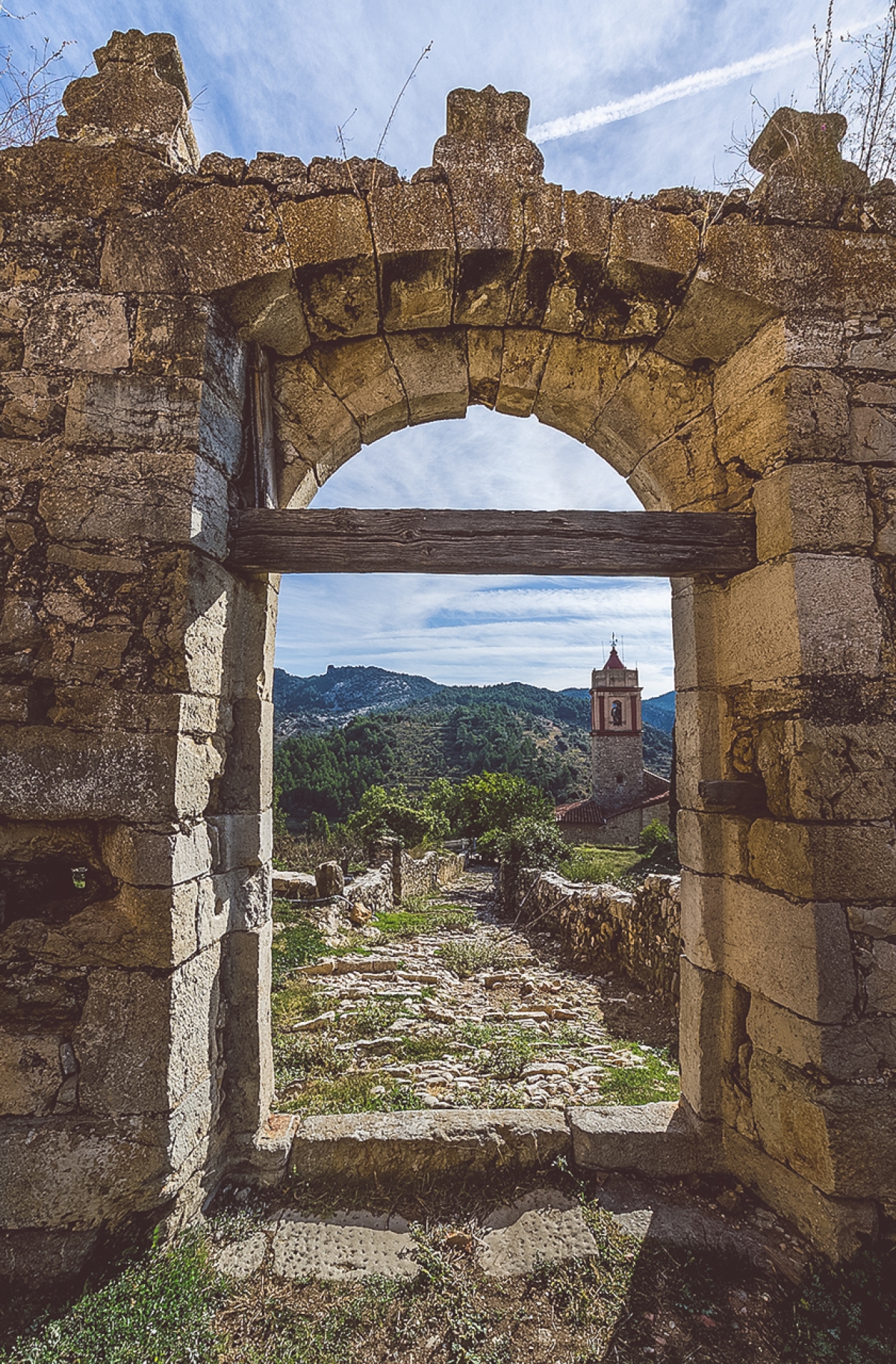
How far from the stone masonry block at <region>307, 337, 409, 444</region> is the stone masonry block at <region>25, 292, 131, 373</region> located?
925mm

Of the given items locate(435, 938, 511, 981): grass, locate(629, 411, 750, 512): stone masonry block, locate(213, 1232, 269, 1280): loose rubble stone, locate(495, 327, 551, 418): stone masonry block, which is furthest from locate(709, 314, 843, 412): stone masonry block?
locate(435, 938, 511, 981): grass

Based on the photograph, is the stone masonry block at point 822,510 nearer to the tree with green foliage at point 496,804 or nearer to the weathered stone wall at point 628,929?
the weathered stone wall at point 628,929

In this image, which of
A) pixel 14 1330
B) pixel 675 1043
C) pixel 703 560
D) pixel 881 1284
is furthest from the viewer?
pixel 675 1043

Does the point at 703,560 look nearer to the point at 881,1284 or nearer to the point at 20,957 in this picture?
the point at 881,1284

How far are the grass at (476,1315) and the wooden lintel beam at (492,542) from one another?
2628 mm

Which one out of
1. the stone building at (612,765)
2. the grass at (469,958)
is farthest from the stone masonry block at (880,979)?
the stone building at (612,765)

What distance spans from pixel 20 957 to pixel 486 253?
3.51m

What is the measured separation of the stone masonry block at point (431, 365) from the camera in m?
3.20

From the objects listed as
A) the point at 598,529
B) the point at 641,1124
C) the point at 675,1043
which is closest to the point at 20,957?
the point at 641,1124

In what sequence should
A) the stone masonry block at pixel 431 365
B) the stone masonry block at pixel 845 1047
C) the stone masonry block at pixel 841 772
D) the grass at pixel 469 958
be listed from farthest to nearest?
the grass at pixel 469 958
the stone masonry block at pixel 431 365
the stone masonry block at pixel 841 772
the stone masonry block at pixel 845 1047

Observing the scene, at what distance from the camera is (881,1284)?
6.64ft

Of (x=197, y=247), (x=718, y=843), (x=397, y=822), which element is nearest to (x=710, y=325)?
(x=197, y=247)

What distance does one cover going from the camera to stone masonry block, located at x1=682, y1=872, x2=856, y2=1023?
2242mm

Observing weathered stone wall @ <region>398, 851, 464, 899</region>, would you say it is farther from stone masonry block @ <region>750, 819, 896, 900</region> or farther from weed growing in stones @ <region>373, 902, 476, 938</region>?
stone masonry block @ <region>750, 819, 896, 900</region>
